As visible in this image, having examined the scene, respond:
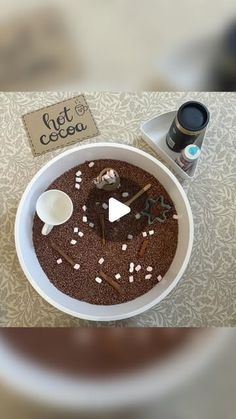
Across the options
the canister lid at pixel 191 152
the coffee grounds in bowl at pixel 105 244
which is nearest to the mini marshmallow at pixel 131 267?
the coffee grounds in bowl at pixel 105 244

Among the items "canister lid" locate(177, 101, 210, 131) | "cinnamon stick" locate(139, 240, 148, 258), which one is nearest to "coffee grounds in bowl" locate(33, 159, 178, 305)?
"cinnamon stick" locate(139, 240, 148, 258)

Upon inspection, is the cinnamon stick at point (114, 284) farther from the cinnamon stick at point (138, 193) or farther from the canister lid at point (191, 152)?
the canister lid at point (191, 152)

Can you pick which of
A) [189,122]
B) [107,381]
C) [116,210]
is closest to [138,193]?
[116,210]

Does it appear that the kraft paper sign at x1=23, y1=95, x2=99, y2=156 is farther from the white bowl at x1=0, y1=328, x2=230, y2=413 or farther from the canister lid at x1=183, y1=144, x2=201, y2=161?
the white bowl at x1=0, y1=328, x2=230, y2=413

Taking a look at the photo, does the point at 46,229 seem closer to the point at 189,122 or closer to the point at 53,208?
the point at 53,208
